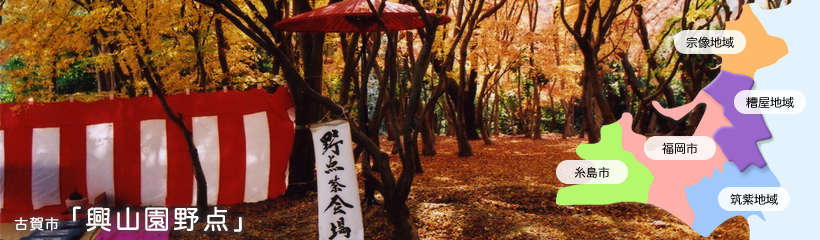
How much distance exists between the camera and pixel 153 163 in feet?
20.1

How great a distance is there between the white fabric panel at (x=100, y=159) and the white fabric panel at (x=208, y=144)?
1153 mm

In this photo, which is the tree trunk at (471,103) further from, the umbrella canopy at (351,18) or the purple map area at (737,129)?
the umbrella canopy at (351,18)

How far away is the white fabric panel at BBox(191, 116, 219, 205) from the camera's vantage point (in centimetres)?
→ 604

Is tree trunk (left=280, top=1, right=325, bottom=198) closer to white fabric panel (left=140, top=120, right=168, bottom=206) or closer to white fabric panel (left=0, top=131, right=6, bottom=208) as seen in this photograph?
white fabric panel (left=140, top=120, right=168, bottom=206)

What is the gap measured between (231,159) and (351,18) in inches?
109

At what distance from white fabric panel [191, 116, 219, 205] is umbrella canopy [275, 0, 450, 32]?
7.51 ft

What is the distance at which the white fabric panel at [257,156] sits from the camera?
6.06 m

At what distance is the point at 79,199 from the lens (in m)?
6.00

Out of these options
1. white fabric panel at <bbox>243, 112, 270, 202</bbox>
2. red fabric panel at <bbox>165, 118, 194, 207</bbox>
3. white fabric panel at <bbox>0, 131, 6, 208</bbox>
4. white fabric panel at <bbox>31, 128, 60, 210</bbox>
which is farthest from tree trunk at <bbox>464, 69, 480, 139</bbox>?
white fabric panel at <bbox>0, 131, 6, 208</bbox>

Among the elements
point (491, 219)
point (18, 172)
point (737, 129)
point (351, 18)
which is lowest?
point (491, 219)

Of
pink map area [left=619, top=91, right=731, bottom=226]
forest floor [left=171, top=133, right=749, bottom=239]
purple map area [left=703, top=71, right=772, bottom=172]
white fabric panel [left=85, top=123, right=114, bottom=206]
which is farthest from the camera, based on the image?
white fabric panel [left=85, top=123, right=114, bottom=206]

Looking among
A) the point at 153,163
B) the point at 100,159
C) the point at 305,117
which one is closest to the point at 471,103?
the point at 305,117

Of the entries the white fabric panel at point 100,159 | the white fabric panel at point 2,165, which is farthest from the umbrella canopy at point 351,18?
the white fabric panel at point 2,165

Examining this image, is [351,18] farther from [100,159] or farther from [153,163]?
[100,159]
